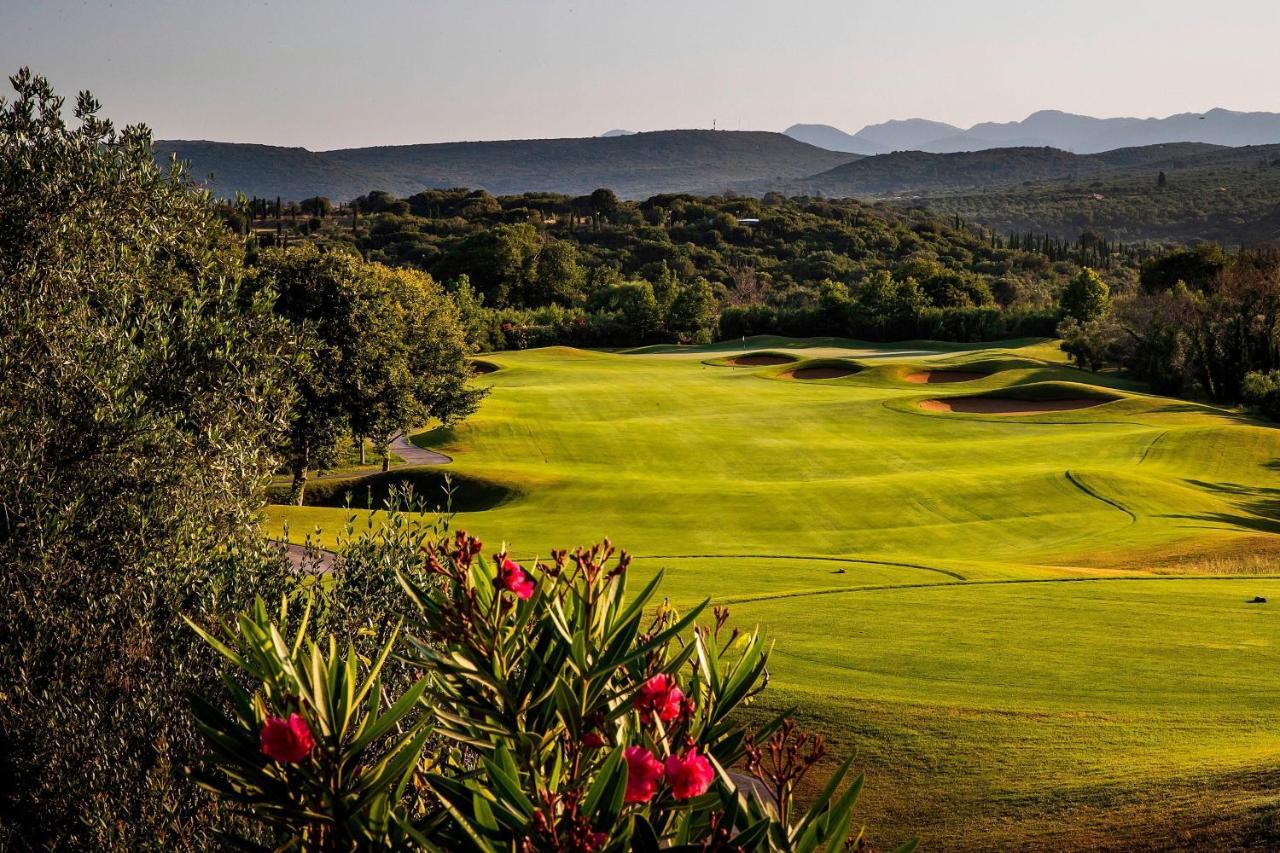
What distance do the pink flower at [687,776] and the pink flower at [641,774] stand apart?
0.18 feet

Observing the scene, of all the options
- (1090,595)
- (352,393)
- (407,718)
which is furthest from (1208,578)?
(352,393)

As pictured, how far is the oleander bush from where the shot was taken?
399 cm

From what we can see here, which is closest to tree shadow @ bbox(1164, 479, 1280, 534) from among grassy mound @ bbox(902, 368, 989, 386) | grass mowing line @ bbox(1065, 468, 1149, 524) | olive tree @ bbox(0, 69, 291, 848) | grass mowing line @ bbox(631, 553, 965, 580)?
grass mowing line @ bbox(1065, 468, 1149, 524)

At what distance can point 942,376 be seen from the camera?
65.2 m

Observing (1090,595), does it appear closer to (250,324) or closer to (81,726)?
(250,324)

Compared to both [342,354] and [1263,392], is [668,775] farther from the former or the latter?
[1263,392]

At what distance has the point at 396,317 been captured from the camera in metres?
35.2

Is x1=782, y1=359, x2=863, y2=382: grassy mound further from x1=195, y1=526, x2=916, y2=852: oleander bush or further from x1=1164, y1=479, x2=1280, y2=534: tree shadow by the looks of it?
x1=195, y1=526, x2=916, y2=852: oleander bush

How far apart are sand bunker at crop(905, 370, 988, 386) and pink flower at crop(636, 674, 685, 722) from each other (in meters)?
61.4

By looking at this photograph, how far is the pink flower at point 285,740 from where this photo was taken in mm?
3852

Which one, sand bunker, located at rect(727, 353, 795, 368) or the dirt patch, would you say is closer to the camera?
the dirt patch


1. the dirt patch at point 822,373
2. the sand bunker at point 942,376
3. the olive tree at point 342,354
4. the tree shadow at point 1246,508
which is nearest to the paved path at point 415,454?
the olive tree at point 342,354

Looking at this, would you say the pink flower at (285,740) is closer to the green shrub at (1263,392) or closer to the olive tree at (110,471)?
the olive tree at (110,471)

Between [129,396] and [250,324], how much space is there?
213 centimetres
